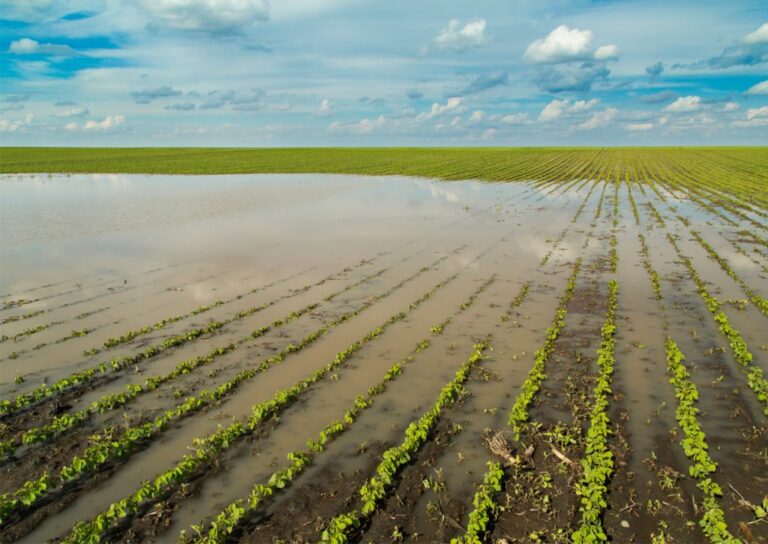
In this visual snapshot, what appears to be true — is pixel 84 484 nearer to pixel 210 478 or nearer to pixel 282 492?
pixel 210 478

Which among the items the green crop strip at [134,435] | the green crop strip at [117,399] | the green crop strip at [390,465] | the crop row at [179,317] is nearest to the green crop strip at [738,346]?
the green crop strip at [390,465]

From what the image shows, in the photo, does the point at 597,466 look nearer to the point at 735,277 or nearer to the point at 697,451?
the point at 697,451

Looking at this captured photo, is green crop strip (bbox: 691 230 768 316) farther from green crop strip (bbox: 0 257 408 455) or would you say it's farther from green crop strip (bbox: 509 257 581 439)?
green crop strip (bbox: 0 257 408 455)

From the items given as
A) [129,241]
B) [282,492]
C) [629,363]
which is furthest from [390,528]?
[129,241]

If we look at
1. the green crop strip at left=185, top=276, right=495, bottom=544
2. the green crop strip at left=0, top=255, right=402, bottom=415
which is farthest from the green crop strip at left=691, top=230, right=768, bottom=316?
the green crop strip at left=0, top=255, right=402, bottom=415

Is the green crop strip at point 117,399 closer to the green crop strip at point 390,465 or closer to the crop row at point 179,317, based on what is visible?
the crop row at point 179,317

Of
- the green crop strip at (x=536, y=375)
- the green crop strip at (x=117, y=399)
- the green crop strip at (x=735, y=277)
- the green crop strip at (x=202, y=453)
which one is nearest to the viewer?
the green crop strip at (x=202, y=453)
